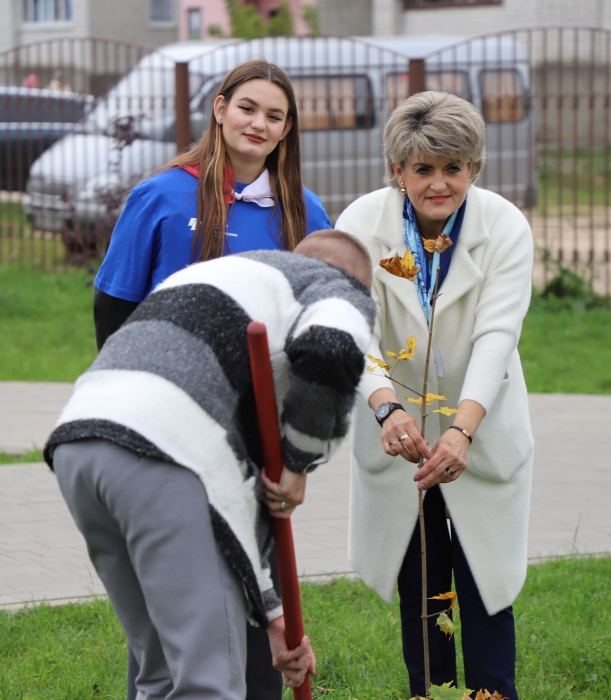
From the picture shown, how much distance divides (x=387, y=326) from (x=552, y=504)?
9.16ft

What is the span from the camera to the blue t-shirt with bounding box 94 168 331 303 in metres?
3.03

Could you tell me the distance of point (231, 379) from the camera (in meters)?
2.24

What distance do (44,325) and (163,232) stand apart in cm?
741

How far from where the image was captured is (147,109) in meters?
12.5

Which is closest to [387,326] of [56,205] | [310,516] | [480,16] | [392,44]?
[310,516]

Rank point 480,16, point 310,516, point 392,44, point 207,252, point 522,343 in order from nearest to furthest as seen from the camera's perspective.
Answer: point 207,252 → point 310,516 → point 522,343 → point 392,44 → point 480,16

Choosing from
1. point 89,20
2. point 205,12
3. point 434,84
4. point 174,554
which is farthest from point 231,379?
point 205,12

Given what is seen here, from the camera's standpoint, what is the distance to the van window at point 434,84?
11992 millimetres

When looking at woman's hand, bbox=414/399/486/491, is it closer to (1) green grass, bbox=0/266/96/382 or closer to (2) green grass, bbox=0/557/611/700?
(2) green grass, bbox=0/557/611/700

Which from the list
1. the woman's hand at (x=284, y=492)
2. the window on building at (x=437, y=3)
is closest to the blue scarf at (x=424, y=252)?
the woman's hand at (x=284, y=492)

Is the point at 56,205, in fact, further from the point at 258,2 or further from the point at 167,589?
the point at 258,2

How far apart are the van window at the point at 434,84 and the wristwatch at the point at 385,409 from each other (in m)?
9.30

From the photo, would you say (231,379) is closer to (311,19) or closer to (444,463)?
(444,463)

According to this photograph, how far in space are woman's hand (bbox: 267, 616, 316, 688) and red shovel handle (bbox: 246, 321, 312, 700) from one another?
0.01 metres
